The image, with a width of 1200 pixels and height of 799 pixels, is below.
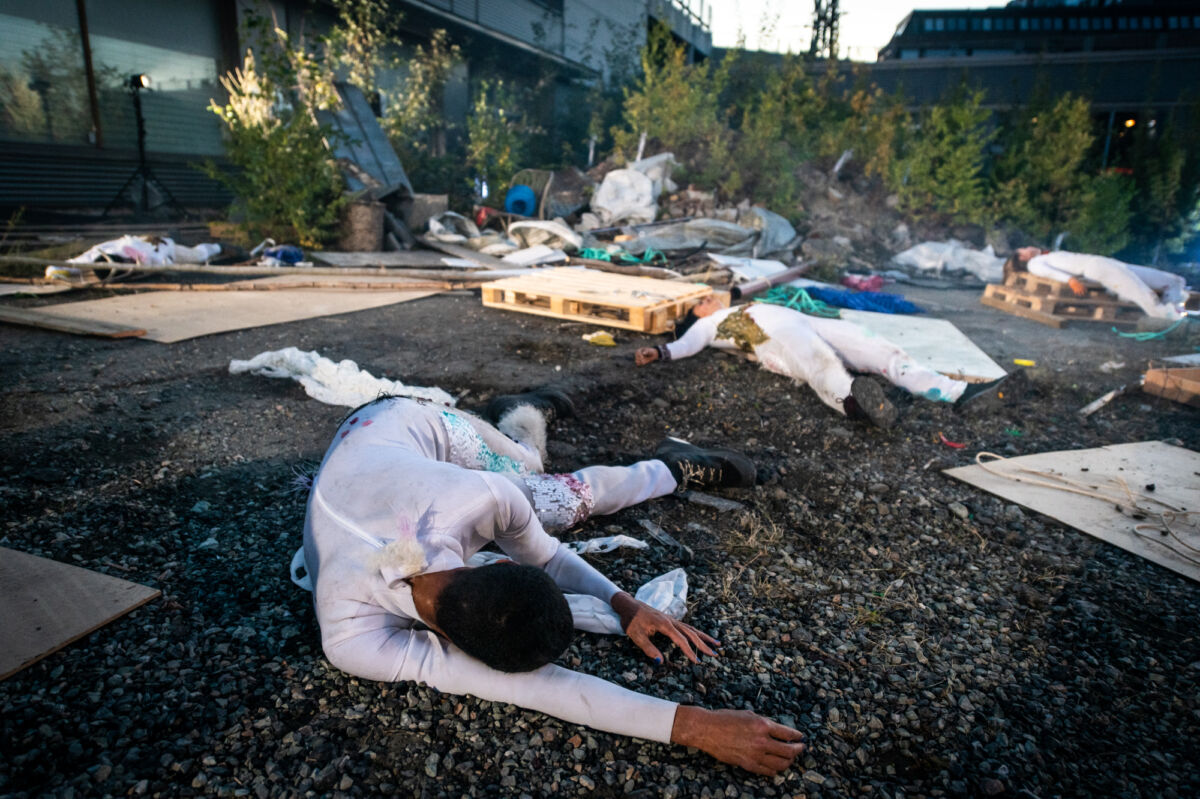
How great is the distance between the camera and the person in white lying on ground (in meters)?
6.68

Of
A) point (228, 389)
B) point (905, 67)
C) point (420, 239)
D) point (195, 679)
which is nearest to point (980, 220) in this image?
point (905, 67)

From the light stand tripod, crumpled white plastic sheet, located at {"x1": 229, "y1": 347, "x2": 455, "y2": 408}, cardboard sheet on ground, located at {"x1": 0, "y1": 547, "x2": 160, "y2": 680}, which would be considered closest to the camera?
cardboard sheet on ground, located at {"x1": 0, "y1": 547, "x2": 160, "y2": 680}

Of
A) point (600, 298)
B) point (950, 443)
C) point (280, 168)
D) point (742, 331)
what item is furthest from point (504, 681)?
point (280, 168)

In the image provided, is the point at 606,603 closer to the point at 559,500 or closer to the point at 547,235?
the point at 559,500

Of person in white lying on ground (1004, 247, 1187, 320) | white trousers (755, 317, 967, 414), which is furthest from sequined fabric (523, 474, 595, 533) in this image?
person in white lying on ground (1004, 247, 1187, 320)

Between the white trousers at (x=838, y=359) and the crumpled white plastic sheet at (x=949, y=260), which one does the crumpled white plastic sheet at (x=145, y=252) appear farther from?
the crumpled white plastic sheet at (x=949, y=260)

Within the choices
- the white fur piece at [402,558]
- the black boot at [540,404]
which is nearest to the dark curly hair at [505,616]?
the white fur piece at [402,558]

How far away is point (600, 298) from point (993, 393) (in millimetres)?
2949

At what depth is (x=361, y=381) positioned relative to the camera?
3836 mm

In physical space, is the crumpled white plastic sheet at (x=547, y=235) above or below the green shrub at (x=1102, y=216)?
below

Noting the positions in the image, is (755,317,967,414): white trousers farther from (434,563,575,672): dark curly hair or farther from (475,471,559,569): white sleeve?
(434,563,575,672): dark curly hair

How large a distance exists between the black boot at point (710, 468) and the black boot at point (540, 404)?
27.3 inches

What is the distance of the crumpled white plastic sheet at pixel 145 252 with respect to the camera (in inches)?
241

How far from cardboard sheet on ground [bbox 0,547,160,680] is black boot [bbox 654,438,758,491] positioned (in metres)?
2.02
